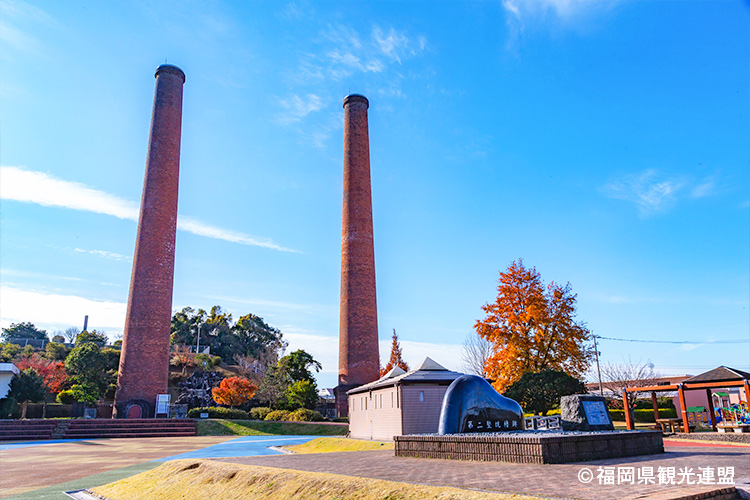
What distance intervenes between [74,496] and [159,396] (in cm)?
2600

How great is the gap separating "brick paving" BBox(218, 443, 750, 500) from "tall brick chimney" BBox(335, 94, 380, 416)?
24.0 m

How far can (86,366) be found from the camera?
4050cm

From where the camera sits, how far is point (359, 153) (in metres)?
39.1

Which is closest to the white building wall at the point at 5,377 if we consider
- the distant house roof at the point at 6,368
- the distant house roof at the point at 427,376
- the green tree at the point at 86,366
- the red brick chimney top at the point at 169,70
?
the distant house roof at the point at 6,368

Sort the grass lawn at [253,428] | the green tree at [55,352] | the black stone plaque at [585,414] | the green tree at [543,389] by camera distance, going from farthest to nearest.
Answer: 1. the green tree at [55,352]
2. the grass lawn at [253,428]
3. the green tree at [543,389]
4. the black stone plaque at [585,414]

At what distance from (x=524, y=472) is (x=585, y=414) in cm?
574

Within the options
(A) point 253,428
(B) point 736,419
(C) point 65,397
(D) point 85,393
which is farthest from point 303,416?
(C) point 65,397

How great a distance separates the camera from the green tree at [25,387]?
3619 centimetres

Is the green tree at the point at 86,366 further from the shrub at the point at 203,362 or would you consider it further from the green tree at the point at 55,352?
the shrub at the point at 203,362

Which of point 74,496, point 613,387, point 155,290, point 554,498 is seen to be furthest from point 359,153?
point 554,498

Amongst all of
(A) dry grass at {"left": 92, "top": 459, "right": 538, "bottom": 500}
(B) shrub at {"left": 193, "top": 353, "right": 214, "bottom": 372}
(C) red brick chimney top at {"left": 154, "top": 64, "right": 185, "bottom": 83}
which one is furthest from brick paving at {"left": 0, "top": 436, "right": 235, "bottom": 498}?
(B) shrub at {"left": 193, "top": 353, "right": 214, "bottom": 372}

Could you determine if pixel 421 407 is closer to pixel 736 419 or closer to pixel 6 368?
pixel 736 419

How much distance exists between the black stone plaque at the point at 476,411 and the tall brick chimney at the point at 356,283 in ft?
74.6

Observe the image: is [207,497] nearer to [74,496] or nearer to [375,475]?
[375,475]
